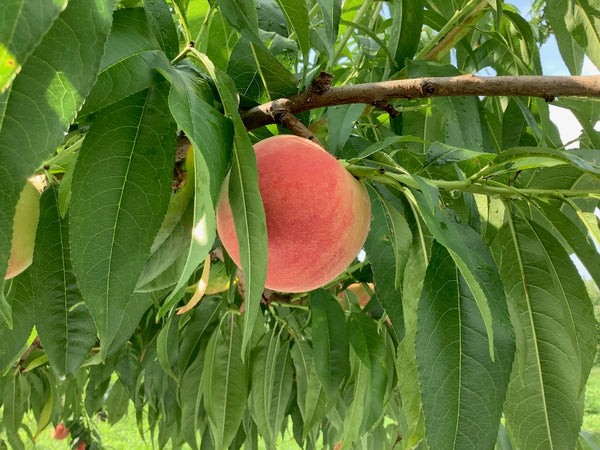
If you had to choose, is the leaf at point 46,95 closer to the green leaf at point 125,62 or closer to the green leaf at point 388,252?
the green leaf at point 125,62

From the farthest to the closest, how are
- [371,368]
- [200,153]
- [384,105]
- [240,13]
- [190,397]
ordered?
[190,397], [371,368], [384,105], [240,13], [200,153]

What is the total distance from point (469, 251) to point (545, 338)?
15 centimetres

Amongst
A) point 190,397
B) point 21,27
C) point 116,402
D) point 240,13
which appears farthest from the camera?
point 116,402

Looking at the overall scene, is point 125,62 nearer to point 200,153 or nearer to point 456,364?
point 200,153

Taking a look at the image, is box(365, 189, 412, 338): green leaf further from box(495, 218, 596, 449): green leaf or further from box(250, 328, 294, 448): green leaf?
box(250, 328, 294, 448): green leaf

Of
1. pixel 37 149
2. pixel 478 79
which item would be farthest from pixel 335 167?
pixel 37 149

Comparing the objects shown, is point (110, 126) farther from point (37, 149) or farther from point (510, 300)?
point (510, 300)

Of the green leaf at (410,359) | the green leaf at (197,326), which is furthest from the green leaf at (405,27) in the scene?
the green leaf at (197,326)

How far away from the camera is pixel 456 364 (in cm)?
49

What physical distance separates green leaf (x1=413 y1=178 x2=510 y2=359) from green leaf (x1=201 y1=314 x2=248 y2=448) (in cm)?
51

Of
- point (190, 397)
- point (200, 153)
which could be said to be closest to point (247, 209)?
point (200, 153)

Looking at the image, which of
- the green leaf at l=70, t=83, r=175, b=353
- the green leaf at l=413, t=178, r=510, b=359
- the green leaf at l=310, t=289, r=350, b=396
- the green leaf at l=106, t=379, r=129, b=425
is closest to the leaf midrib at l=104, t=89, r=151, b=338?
the green leaf at l=70, t=83, r=175, b=353

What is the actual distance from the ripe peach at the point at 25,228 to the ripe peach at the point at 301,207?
0.61 feet

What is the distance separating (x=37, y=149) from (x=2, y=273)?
0.20 ft
